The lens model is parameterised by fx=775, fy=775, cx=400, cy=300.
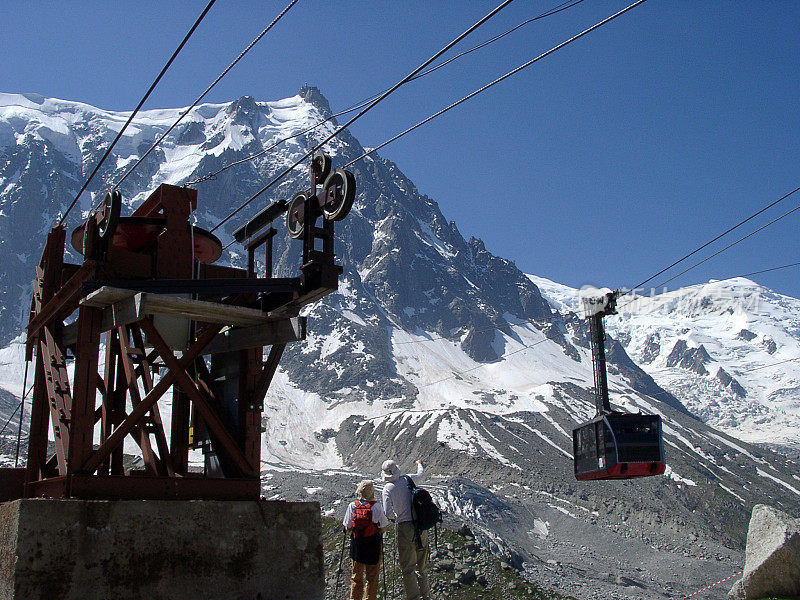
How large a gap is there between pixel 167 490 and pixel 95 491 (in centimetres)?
69

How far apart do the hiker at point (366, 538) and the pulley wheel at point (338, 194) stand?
3.35 metres

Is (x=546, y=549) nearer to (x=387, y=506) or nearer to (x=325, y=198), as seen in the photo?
(x=387, y=506)

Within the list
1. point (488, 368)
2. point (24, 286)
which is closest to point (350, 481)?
point (488, 368)

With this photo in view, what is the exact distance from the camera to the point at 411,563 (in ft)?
31.6

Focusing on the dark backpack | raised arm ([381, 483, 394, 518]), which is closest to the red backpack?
raised arm ([381, 483, 394, 518])

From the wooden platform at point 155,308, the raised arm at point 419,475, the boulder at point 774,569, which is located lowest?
the boulder at point 774,569

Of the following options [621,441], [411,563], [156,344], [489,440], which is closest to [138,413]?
[156,344]

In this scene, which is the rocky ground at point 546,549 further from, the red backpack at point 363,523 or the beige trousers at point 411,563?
the red backpack at point 363,523

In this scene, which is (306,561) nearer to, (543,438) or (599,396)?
(599,396)

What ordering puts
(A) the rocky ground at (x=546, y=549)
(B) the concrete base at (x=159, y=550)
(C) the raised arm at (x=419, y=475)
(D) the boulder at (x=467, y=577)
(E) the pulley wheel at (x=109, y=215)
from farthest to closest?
(A) the rocky ground at (x=546, y=549) → (D) the boulder at (x=467, y=577) → (C) the raised arm at (x=419, y=475) → (E) the pulley wheel at (x=109, y=215) → (B) the concrete base at (x=159, y=550)

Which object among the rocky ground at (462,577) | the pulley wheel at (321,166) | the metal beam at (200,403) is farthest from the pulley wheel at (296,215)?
the rocky ground at (462,577)

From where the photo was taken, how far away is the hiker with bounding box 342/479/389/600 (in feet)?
30.7

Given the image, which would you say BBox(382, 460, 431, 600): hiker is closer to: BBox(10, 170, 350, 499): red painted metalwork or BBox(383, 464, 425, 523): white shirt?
BBox(383, 464, 425, 523): white shirt

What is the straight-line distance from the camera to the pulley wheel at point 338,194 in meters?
7.90
